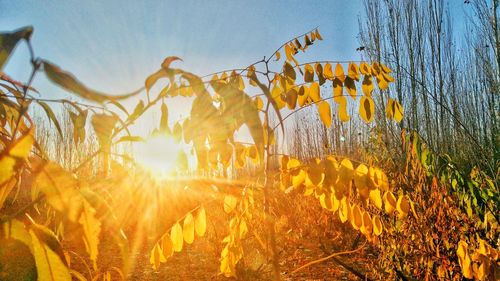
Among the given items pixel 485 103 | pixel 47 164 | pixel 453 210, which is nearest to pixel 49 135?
pixel 453 210

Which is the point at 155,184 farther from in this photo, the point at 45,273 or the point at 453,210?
the point at 453,210

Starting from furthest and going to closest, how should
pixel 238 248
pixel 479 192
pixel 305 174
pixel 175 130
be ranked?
pixel 479 192
pixel 238 248
pixel 305 174
pixel 175 130

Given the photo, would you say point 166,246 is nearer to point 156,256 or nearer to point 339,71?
point 156,256

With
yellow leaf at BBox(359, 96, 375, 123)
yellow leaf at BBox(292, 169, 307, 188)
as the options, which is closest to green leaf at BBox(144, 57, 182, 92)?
yellow leaf at BBox(292, 169, 307, 188)

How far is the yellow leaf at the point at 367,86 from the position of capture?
38.4 inches

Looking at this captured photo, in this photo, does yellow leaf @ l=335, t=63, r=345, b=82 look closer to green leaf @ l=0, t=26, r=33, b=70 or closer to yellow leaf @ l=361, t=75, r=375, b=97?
yellow leaf @ l=361, t=75, r=375, b=97

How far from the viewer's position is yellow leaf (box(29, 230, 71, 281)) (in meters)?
0.32

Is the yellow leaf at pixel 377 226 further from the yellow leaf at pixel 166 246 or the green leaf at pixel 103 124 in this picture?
the green leaf at pixel 103 124

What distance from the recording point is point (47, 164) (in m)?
0.36

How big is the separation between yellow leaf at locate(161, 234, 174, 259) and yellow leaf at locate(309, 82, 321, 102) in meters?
0.52

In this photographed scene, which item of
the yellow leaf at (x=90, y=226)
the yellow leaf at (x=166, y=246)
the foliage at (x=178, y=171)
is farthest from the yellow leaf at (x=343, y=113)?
the yellow leaf at (x=90, y=226)

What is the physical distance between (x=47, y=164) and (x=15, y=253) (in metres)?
0.09

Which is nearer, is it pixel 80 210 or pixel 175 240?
pixel 80 210

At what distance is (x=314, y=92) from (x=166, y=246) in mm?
549
